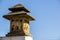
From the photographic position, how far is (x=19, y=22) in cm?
1303

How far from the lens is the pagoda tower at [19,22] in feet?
41.6

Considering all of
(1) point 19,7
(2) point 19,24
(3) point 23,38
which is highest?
(1) point 19,7

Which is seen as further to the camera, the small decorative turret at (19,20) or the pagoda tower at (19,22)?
the small decorative turret at (19,20)

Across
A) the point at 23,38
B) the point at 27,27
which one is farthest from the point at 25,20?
the point at 23,38

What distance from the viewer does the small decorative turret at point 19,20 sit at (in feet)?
42.0

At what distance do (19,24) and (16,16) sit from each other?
51 centimetres

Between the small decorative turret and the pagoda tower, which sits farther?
the small decorative turret

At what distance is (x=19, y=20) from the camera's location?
13031 millimetres

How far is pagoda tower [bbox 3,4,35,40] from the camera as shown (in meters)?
12.7

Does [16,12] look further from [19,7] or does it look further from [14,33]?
[14,33]

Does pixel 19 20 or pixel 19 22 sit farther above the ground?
pixel 19 20

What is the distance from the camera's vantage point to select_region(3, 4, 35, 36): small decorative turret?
12.8 metres

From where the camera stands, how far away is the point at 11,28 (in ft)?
43.0

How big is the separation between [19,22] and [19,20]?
4.7 inches
